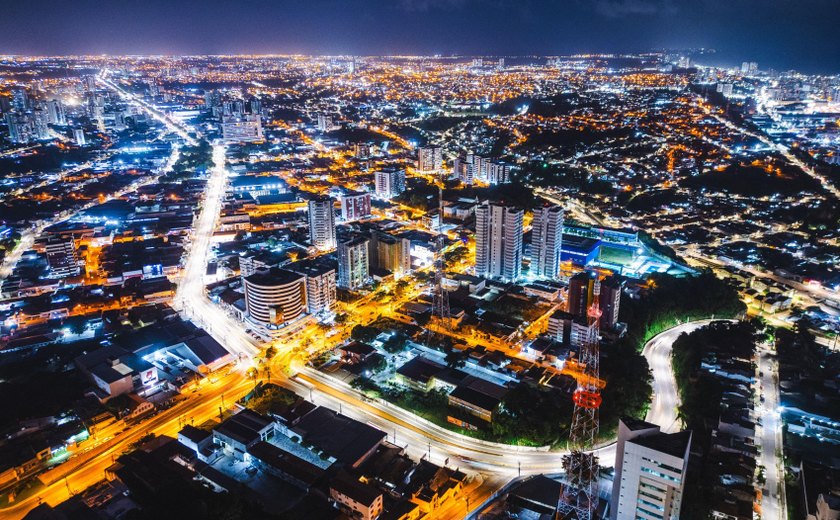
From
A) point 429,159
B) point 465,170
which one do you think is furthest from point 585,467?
point 429,159

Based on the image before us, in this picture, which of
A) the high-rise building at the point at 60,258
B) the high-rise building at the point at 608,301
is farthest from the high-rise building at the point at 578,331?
the high-rise building at the point at 60,258

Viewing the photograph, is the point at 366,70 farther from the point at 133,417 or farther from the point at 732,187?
the point at 133,417

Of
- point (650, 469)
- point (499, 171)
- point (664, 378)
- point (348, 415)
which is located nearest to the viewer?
point (650, 469)

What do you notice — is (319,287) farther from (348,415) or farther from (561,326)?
(561,326)

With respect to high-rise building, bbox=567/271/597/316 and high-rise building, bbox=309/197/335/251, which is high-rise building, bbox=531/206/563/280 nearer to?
high-rise building, bbox=567/271/597/316

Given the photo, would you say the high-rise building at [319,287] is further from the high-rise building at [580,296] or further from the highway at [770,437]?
the highway at [770,437]

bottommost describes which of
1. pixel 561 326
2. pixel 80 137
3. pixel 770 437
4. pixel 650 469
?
pixel 770 437
